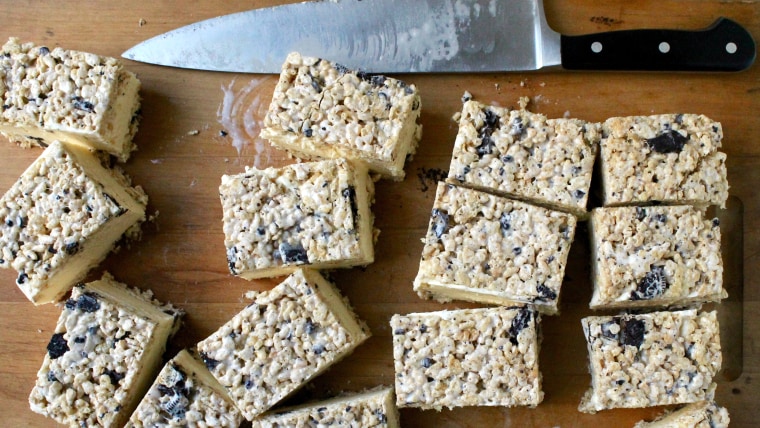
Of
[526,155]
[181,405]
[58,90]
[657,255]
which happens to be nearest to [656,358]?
[657,255]

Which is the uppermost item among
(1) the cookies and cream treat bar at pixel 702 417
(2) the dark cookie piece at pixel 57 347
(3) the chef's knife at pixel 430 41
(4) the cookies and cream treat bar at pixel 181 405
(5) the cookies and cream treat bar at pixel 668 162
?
(3) the chef's knife at pixel 430 41

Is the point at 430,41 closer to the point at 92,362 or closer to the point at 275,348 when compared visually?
the point at 275,348

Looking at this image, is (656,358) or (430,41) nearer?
(656,358)

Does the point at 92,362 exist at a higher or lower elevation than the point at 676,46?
lower

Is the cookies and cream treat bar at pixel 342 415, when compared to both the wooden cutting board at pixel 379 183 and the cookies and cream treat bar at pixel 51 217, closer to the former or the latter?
the wooden cutting board at pixel 379 183

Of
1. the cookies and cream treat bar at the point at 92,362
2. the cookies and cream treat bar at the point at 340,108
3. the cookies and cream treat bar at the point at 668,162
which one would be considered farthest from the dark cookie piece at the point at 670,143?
the cookies and cream treat bar at the point at 92,362

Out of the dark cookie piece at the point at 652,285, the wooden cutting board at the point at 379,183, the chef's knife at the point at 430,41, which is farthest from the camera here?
the wooden cutting board at the point at 379,183
